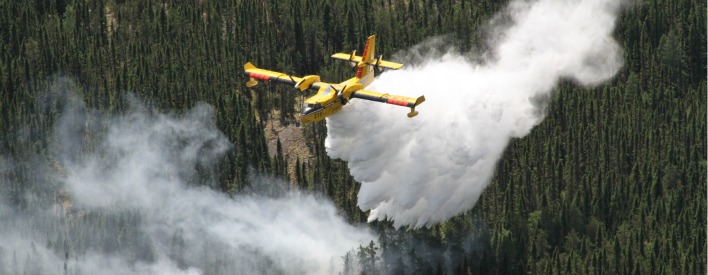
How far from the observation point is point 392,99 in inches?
5876

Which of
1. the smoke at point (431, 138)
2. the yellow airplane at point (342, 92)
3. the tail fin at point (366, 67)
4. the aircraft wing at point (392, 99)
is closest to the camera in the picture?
the yellow airplane at point (342, 92)

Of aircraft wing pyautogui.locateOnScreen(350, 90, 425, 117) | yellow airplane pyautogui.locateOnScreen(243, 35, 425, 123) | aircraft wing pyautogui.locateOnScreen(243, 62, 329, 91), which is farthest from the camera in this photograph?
aircraft wing pyautogui.locateOnScreen(243, 62, 329, 91)

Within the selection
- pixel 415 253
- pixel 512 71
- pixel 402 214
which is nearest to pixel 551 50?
pixel 512 71

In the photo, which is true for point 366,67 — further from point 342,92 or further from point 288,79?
point 288,79

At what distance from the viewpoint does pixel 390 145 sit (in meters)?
162

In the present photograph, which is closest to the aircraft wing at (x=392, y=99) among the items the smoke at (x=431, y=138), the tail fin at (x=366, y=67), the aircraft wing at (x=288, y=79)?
the aircraft wing at (x=288, y=79)

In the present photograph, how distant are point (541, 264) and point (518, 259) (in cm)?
302

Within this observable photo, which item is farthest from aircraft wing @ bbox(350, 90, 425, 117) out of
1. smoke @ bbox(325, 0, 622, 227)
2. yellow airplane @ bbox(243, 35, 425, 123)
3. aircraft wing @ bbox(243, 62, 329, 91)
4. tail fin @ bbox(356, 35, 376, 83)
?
smoke @ bbox(325, 0, 622, 227)

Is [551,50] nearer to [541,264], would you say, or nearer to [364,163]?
[541,264]

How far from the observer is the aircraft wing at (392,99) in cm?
14700

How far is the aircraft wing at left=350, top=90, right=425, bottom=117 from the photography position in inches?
5787

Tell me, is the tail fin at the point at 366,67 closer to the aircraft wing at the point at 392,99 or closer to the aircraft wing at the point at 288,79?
the aircraft wing at the point at 392,99

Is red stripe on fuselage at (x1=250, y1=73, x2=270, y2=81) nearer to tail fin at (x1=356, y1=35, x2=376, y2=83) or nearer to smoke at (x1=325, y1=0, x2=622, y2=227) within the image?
smoke at (x1=325, y1=0, x2=622, y2=227)

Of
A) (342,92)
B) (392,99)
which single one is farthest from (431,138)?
(342,92)
